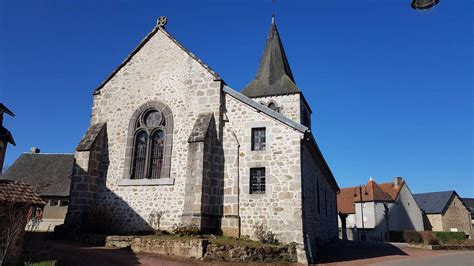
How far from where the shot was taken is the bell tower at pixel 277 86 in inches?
1061

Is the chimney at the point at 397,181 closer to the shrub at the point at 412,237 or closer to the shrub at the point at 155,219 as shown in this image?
the shrub at the point at 412,237

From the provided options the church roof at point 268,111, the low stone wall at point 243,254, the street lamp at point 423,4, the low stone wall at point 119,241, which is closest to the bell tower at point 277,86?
the church roof at point 268,111

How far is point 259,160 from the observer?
14.8 m

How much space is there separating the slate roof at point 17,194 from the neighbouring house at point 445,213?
164 ft

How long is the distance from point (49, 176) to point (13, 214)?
68.1 ft

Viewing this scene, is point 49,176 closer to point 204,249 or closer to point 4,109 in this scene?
point 4,109

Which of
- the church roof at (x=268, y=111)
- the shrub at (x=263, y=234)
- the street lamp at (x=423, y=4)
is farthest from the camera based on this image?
the church roof at (x=268, y=111)

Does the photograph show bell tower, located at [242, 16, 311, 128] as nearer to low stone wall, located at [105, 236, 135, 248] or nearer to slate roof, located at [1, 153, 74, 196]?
slate roof, located at [1, 153, 74, 196]

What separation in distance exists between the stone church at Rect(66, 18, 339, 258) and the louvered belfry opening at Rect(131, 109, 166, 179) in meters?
0.05

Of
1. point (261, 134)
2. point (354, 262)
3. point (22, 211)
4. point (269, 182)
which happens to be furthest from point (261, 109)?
point (22, 211)

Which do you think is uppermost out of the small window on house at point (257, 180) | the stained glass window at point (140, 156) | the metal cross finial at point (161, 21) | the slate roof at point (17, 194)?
the metal cross finial at point (161, 21)

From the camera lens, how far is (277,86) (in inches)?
1104

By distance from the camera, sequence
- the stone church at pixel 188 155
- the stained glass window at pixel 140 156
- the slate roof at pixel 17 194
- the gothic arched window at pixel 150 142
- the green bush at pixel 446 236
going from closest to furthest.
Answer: the slate roof at pixel 17 194 → the stone church at pixel 188 155 → the gothic arched window at pixel 150 142 → the stained glass window at pixel 140 156 → the green bush at pixel 446 236

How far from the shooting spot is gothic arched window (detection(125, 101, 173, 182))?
51.4 ft
